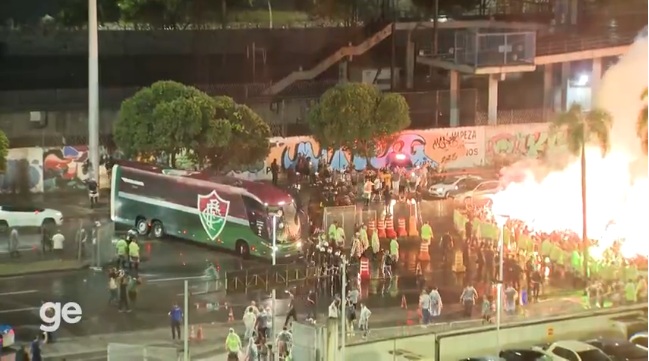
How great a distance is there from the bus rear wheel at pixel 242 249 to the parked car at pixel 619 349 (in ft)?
5.83

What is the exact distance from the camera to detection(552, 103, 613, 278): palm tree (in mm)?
5133

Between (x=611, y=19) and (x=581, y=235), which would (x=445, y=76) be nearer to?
(x=611, y=19)

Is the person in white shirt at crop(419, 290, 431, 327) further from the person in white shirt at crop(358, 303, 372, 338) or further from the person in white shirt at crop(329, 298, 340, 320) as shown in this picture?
the person in white shirt at crop(329, 298, 340, 320)

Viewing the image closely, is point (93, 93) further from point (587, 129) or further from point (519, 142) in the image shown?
point (587, 129)

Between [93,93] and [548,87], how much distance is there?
2.62 metres

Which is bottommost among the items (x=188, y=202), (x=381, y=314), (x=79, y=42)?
(x=381, y=314)

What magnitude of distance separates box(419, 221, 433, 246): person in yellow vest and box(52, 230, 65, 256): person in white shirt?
1.72 metres

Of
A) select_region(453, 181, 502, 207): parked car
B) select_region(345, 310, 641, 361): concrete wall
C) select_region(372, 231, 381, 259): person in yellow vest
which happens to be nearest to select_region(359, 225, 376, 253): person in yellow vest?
select_region(372, 231, 381, 259): person in yellow vest

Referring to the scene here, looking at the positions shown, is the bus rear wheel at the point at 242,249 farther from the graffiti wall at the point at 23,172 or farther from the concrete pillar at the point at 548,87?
the concrete pillar at the point at 548,87

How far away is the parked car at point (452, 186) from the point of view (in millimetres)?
5875

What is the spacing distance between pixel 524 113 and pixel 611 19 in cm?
73

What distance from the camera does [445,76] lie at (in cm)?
673

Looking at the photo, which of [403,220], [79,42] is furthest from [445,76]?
[79,42]

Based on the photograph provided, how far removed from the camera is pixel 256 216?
18.0ft
